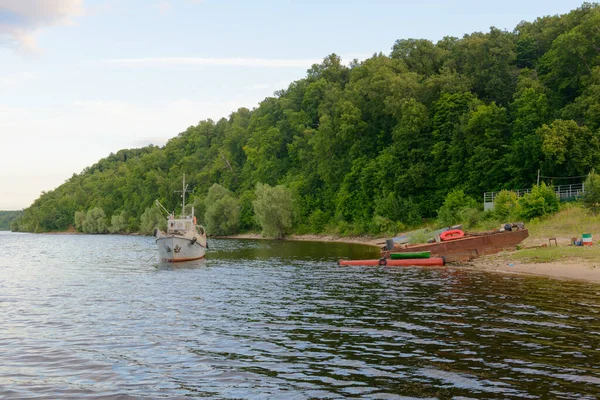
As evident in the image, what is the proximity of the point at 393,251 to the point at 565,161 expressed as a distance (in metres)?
38.5

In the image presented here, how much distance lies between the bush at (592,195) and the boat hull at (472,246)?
28.1ft

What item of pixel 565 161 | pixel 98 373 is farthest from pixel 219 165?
pixel 98 373

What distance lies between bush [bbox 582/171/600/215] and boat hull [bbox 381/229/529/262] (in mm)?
8565

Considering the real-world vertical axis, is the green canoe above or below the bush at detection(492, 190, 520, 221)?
below

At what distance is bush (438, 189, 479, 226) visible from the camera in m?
76.5

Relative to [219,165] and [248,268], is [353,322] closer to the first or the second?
[248,268]

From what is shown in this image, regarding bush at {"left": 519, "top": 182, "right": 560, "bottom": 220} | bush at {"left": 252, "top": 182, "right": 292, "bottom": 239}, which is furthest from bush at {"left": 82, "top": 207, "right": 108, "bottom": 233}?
bush at {"left": 519, "top": 182, "right": 560, "bottom": 220}

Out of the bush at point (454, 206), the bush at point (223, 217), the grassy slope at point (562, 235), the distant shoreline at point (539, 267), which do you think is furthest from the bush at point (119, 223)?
the distant shoreline at point (539, 267)

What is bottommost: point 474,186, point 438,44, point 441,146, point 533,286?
point 533,286

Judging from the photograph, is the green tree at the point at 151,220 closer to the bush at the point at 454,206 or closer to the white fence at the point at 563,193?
the bush at the point at 454,206

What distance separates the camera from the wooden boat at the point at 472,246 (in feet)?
154

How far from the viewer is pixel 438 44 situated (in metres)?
115

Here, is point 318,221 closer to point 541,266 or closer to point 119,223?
point 541,266

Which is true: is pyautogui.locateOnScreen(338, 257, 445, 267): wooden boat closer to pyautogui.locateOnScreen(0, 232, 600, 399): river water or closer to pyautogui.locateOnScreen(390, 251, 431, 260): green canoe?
pyautogui.locateOnScreen(390, 251, 431, 260): green canoe
